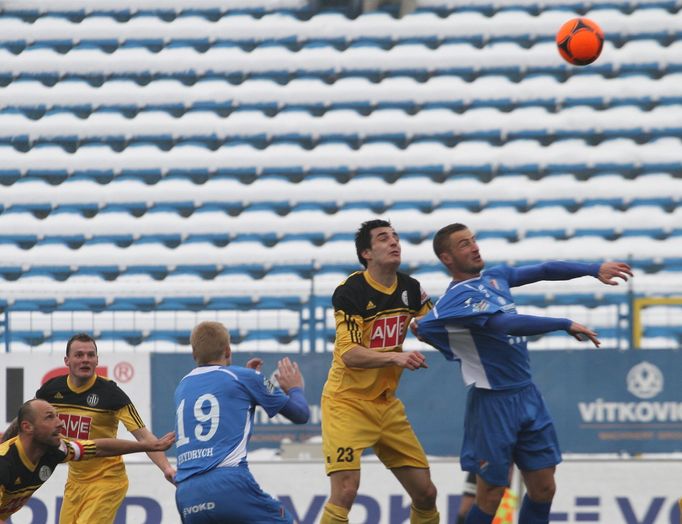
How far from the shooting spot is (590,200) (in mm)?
15594

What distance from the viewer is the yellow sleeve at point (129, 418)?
23.2 ft

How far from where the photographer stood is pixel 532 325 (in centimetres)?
572

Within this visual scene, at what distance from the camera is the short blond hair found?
5.39 m

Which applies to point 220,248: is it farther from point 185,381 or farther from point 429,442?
point 185,381

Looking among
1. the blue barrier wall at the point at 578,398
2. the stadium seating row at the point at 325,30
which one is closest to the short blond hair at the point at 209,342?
Result: the blue barrier wall at the point at 578,398

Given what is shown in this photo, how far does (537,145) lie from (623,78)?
178 centimetres

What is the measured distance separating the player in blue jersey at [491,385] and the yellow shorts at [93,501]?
236 centimetres

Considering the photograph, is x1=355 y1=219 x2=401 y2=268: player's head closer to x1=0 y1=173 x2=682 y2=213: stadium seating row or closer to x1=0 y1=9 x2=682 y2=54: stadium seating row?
x1=0 y1=173 x2=682 y2=213: stadium seating row

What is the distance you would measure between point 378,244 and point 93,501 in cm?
249

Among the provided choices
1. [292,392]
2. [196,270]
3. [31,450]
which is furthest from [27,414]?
[196,270]

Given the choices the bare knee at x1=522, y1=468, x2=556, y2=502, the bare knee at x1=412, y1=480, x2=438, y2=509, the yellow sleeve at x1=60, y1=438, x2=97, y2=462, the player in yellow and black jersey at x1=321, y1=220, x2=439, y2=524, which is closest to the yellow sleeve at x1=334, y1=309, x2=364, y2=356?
the player in yellow and black jersey at x1=321, y1=220, x2=439, y2=524

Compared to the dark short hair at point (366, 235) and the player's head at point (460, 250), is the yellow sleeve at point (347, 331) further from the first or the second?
the player's head at point (460, 250)

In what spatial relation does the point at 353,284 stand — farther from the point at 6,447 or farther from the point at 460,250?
the point at 6,447

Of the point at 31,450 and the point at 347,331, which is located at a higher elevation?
the point at 347,331
